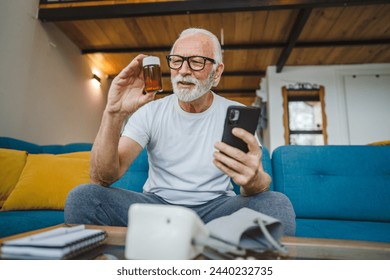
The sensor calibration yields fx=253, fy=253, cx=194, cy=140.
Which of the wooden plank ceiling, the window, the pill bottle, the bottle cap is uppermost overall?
the wooden plank ceiling

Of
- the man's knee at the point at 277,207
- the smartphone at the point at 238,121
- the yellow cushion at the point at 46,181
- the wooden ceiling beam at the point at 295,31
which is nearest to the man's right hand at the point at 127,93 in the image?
the smartphone at the point at 238,121

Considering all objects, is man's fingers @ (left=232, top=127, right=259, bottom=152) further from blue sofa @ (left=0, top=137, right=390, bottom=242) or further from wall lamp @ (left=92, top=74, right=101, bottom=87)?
wall lamp @ (left=92, top=74, right=101, bottom=87)

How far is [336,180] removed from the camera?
1529mm

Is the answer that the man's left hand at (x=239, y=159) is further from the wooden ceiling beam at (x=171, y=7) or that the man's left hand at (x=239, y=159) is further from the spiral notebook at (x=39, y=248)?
the wooden ceiling beam at (x=171, y=7)

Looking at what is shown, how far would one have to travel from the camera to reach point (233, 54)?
3.98m

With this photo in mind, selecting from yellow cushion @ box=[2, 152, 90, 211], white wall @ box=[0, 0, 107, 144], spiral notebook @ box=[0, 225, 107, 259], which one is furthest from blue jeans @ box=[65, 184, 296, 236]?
white wall @ box=[0, 0, 107, 144]

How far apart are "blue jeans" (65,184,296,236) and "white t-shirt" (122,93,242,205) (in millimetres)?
120

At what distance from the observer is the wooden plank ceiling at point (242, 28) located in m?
2.77

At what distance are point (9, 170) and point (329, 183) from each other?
2.05 metres

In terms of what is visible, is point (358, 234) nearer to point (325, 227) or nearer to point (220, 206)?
point (325, 227)

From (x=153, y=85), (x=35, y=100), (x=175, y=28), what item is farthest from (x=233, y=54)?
(x=153, y=85)

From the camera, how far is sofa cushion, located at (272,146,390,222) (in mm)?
1473

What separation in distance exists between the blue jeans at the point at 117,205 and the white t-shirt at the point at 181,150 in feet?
0.39
